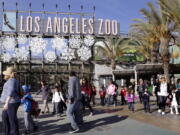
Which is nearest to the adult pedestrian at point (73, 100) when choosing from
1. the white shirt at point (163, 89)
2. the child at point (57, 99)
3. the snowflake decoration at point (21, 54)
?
the child at point (57, 99)

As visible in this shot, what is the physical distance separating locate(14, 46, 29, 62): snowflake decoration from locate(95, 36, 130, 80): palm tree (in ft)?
34.0

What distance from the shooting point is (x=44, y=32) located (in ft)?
133

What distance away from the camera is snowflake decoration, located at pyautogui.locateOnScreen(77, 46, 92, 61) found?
134 ft

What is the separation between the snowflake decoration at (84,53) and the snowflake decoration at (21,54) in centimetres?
763

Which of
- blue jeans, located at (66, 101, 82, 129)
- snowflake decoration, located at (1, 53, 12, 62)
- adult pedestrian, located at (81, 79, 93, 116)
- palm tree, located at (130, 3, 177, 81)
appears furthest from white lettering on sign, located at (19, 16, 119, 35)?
blue jeans, located at (66, 101, 82, 129)

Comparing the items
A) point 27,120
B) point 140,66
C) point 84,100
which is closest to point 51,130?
point 27,120

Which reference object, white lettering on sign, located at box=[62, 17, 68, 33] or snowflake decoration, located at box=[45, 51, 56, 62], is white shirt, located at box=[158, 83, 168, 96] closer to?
snowflake decoration, located at box=[45, 51, 56, 62]

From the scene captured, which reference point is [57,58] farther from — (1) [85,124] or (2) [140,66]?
(1) [85,124]

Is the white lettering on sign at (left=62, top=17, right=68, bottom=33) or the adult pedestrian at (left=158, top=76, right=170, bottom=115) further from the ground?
the white lettering on sign at (left=62, top=17, right=68, bottom=33)

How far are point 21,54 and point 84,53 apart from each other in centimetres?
917

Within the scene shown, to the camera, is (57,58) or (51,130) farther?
(57,58)

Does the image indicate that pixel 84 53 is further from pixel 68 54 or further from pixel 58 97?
pixel 58 97

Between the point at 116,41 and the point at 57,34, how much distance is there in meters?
8.82

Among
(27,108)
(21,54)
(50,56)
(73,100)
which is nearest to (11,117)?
(27,108)
